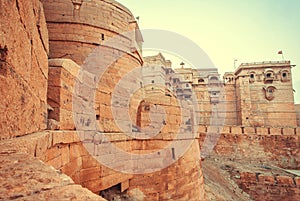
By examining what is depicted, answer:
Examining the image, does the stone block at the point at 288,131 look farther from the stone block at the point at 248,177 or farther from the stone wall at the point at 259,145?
the stone block at the point at 248,177

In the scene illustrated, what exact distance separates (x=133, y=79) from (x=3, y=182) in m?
8.30

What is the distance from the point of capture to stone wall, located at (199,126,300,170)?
18.6 meters

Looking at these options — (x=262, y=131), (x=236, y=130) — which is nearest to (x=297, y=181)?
(x=262, y=131)

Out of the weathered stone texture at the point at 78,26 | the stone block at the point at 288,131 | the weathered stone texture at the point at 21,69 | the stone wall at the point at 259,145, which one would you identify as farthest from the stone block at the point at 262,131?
the weathered stone texture at the point at 21,69

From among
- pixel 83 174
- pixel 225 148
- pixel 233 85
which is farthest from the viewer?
pixel 233 85

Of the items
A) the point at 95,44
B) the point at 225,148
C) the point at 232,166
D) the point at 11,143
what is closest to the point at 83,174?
the point at 11,143

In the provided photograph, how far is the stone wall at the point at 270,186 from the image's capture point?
43.7 ft

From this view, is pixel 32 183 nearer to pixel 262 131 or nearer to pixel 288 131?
pixel 262 131

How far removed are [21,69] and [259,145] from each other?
828 inches

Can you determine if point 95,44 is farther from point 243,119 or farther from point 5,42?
point 243,119

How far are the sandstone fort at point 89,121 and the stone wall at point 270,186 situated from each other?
6cm

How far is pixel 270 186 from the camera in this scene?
13727 mm

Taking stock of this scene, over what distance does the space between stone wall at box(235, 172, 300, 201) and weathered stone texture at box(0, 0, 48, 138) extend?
48.0ft

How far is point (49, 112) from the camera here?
3447 millimetres
